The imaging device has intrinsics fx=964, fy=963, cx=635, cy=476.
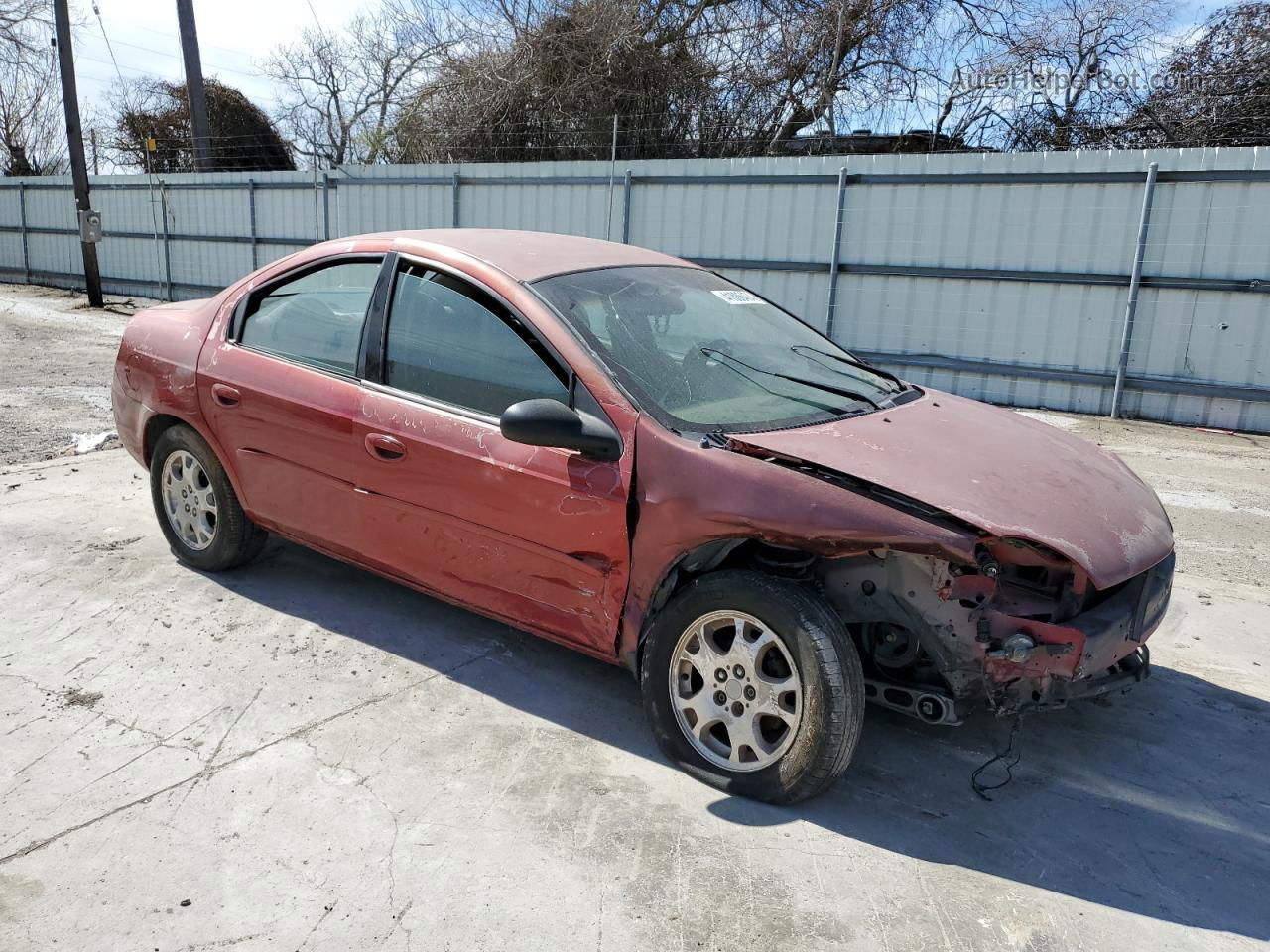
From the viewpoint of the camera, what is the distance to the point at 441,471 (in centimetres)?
339

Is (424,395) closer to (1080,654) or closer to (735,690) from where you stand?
(735,690)

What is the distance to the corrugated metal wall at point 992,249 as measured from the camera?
9.32 m

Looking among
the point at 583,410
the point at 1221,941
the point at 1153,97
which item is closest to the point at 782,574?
the point at 583,410

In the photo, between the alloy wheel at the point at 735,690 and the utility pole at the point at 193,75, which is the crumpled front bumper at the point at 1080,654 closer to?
the alloy wheel at the point at 735,690

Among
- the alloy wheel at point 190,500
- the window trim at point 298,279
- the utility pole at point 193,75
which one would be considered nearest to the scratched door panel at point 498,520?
the window trim at point 298,279

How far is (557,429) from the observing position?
294cm

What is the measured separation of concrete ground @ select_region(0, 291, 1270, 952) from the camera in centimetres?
239

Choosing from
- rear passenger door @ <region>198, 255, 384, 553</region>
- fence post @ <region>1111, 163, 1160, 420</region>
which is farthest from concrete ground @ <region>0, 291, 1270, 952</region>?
fence post @ <region>1111, 163, 1160, 420</region>

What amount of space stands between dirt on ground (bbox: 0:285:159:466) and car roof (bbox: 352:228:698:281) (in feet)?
14.6

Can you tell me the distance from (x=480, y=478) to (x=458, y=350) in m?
0.53

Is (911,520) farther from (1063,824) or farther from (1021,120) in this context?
(1021,120)

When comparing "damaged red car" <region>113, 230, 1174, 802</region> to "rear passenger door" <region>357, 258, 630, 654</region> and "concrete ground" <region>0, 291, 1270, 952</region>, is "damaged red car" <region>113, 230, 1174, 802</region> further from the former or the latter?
"concrete ground" <region>0, 291, 1270, 952</region>

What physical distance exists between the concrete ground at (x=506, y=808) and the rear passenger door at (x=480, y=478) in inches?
17.8

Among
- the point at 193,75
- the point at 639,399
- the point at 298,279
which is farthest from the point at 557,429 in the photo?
the point at 193,75
